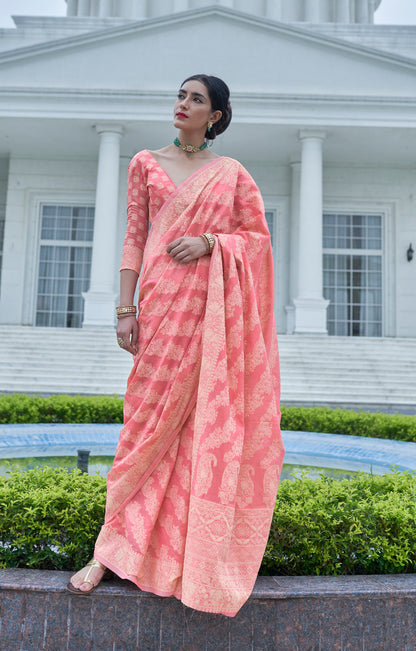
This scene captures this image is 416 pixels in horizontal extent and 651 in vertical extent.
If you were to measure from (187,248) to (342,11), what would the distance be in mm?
23101

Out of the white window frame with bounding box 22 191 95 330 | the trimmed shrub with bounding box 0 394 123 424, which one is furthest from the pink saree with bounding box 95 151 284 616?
the white window frame with bounding box 22 191 95 330

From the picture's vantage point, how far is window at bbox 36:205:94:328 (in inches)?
650

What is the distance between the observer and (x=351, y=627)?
1.92 m

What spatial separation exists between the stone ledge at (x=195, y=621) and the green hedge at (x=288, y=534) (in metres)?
0.24

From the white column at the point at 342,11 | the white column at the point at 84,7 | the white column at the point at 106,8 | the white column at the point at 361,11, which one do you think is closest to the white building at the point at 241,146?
the white column at the point at 106,8

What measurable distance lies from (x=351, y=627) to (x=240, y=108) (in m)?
13.3

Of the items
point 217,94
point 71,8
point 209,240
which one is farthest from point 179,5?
point 209,240

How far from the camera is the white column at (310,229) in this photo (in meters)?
13.4

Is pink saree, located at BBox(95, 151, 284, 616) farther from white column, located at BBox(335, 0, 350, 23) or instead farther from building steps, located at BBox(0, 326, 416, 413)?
white column, located at BBox(335, 0, 350, 23)

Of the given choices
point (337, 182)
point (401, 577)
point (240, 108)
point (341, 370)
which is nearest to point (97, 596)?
point (401, 577)

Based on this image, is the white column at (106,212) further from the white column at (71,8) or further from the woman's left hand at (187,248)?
the white column at (71,8)

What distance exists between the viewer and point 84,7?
22672mm

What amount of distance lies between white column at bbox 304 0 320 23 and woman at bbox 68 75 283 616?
21.5 meters

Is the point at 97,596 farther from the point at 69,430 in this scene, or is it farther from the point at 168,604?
the point at 69,430
